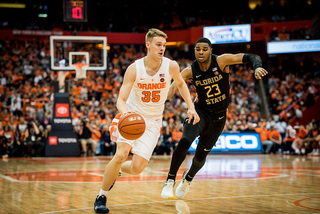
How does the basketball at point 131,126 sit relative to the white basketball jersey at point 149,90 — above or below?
below

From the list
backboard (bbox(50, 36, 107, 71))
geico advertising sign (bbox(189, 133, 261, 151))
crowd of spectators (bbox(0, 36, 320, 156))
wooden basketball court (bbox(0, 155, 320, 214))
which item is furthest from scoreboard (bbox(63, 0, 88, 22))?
wooden basketball court (bbox(0, 155, 320, 214))

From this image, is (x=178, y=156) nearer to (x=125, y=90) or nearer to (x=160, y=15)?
(x=125, y=90)

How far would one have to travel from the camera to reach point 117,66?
24609 millimetres

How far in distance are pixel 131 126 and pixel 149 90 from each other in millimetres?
869

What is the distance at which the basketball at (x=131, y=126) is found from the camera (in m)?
4.61

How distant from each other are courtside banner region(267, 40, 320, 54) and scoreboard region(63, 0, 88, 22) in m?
14.3

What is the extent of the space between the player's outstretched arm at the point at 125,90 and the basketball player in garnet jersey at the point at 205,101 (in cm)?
104

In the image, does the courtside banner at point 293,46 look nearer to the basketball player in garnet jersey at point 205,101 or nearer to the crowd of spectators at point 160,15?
the crowd of spectators at point 160,15

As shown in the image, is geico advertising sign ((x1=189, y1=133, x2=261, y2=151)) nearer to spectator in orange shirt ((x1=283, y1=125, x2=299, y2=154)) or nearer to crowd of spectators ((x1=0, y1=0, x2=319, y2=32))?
spectator in orange shirt ((x1=283, y1=125, x2=299, y2=154))

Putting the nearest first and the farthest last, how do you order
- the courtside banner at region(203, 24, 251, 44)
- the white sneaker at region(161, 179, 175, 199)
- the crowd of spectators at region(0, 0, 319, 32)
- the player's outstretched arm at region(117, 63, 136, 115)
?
the player's outstretched arm at region(117, 63, 136, 115)
the white sneaker at region(161, 179, 175, 199)
the courtside banner at region(203, 24, 251, 44)
the crowd of spectators at region(0, 0, 319, 32)

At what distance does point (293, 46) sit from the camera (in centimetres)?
2555

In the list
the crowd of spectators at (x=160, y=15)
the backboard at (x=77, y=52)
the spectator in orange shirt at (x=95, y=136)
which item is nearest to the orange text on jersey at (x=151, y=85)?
the backboard at (x=77, y=52)

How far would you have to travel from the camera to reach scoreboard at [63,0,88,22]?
15.1 meters

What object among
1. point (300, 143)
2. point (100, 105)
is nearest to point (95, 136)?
point (100, 105)
